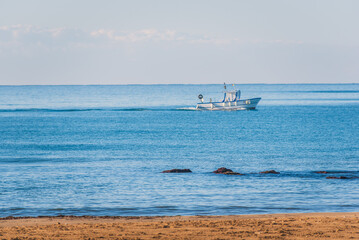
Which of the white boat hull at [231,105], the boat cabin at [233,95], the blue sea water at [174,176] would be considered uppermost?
the boat cabin at [233,95]

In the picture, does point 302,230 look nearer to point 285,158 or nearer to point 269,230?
point 269,230

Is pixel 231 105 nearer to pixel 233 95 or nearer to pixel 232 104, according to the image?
pixel 232 104

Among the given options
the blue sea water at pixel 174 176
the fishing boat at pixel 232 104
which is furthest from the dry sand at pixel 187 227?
the fishing boat at pixel 232 104

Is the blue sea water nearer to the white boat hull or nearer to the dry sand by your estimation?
the dry sand

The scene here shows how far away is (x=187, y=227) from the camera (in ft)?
68.2

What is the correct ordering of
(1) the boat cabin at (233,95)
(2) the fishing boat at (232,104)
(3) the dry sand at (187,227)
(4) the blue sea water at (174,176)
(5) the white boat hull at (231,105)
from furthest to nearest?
(1) the boat cabin at (233,95)
(5) the white boat hull at (231,105)
(2) the fishing boat at (232,104)
(4) the blue sea water at (174,176)
(3) the dry sand at (187,227)

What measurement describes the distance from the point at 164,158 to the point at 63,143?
65.5ft

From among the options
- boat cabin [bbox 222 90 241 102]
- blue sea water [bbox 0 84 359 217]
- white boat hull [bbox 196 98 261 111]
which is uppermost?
boat cabin [bbox 222 90 241 102]

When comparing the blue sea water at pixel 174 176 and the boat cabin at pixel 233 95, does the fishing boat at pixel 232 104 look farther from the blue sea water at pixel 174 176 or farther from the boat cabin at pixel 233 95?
the blue sea water at pixel 174 176

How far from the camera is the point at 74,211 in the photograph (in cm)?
2688

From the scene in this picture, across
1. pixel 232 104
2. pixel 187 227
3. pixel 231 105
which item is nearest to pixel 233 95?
pixel 231 105

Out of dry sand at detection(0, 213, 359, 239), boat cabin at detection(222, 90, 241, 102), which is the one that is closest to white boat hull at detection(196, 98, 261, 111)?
boat cabin at detection(222, 90, 241, 102)

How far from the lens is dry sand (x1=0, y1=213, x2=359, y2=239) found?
1927cm

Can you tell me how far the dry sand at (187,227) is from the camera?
19.3 m
